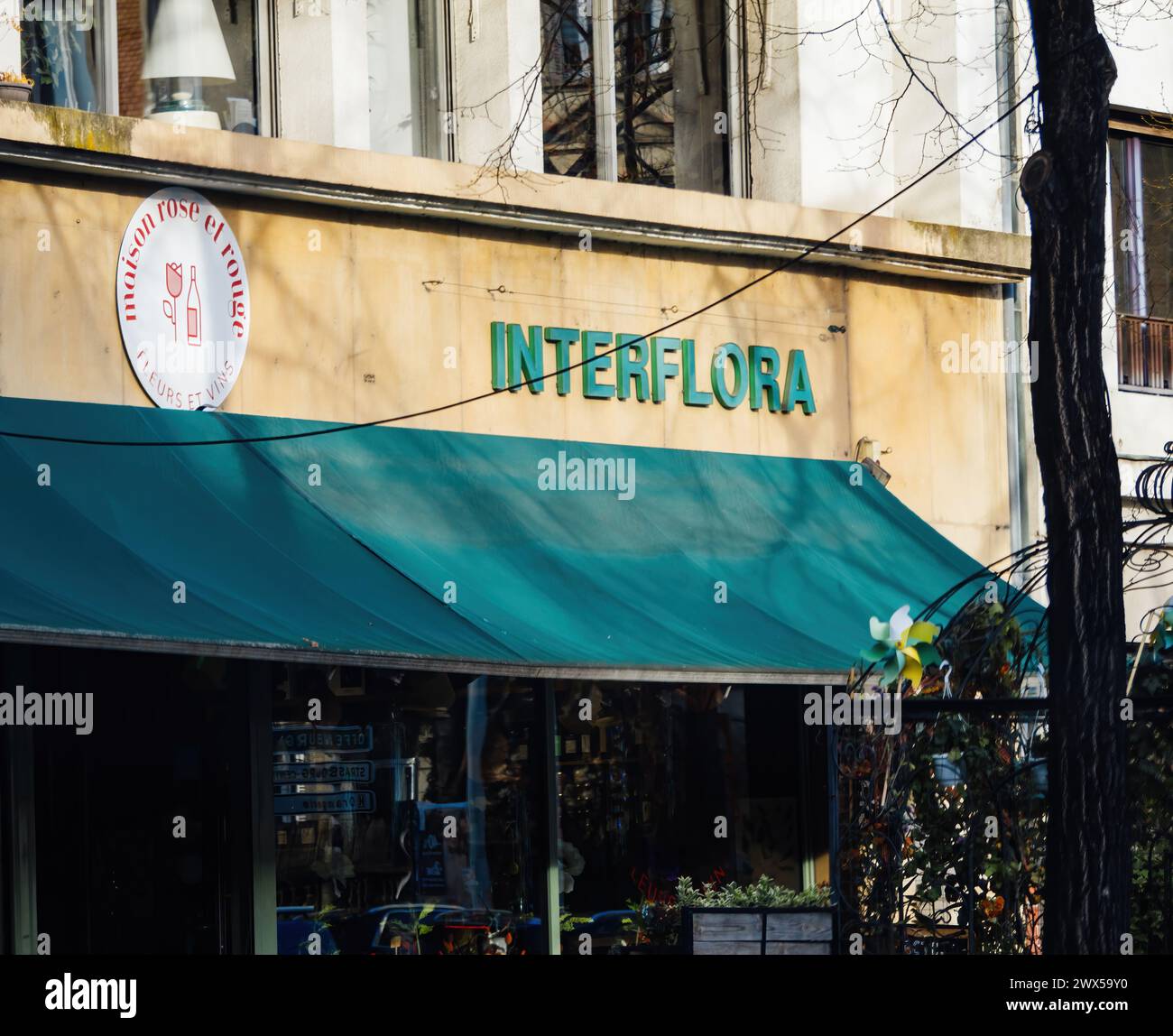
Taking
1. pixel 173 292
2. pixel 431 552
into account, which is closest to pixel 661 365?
pixel 431 552

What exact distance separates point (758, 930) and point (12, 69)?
20.2ft

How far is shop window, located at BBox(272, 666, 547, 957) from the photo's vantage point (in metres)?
11.9

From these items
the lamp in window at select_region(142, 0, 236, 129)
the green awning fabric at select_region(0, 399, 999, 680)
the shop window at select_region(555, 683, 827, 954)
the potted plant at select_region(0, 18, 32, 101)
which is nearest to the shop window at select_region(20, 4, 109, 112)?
the potted plant at select_region(0, 18, 32, 101)

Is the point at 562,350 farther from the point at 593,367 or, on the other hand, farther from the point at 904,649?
the point at 904,649

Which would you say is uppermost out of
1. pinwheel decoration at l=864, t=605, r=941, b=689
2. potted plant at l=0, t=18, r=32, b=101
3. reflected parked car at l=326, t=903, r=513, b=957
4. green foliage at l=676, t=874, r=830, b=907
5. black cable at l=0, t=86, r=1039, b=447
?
potted plant at l=0, t=18, r=32, b=101

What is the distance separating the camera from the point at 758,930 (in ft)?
34.6

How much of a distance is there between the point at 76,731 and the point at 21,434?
190 cm

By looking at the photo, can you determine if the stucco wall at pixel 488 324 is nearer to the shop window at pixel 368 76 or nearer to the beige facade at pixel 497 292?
the beige facade at pixel 497 292

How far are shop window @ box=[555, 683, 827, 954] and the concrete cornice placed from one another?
3.03 metres

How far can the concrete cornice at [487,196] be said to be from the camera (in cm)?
1114

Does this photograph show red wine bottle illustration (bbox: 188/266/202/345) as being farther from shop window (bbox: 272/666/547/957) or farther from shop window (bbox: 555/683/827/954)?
shop window (bbox: 555/683/827/954)

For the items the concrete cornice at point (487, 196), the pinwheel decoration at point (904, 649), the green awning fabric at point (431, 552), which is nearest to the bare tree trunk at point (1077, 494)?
the pinwheel decoration at point (904, 649)

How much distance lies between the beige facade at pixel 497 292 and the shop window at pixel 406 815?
1.67 meters

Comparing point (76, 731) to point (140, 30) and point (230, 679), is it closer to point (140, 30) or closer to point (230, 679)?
point (230, 679)
